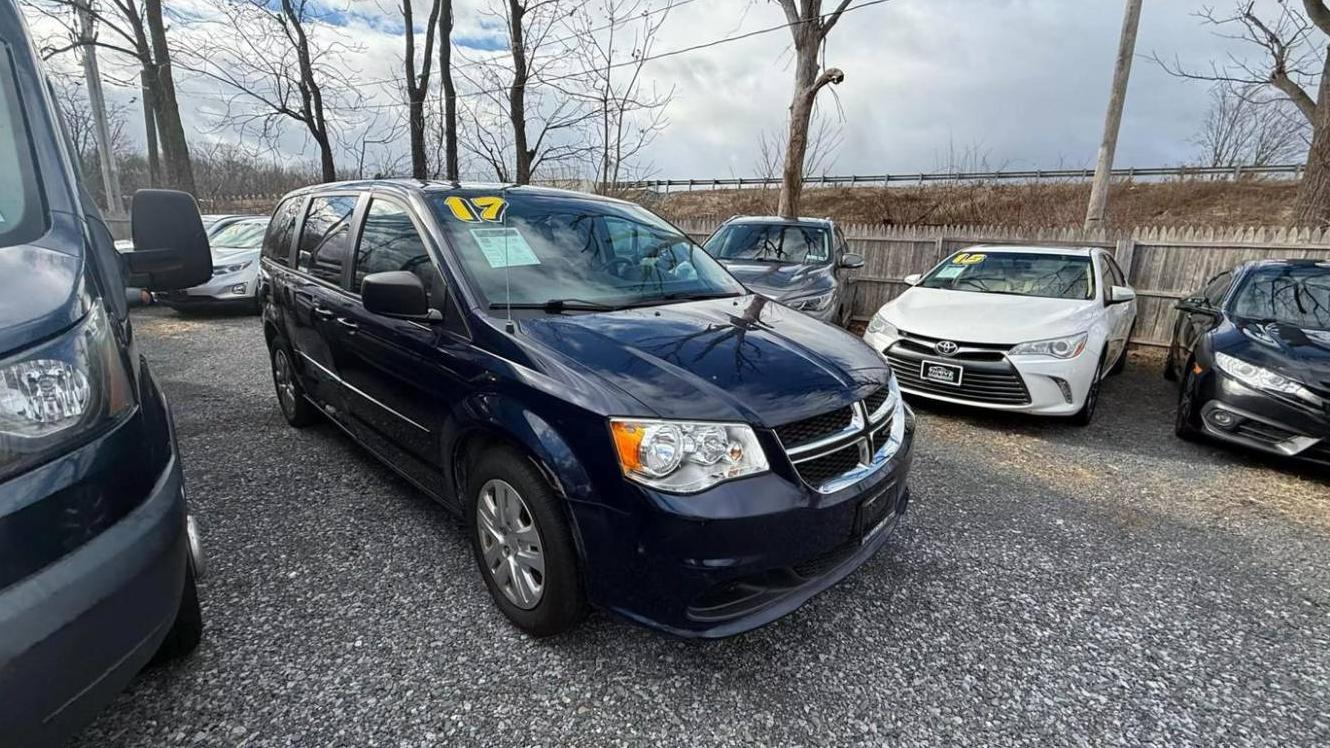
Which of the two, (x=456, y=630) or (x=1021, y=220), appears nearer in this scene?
(x=456, y=630)

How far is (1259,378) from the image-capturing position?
3924 mm

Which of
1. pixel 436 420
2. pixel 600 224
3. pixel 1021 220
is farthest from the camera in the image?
pixel 1021 220

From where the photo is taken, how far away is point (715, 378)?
2.02m

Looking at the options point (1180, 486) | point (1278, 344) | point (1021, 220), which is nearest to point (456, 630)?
point (1180, 486)

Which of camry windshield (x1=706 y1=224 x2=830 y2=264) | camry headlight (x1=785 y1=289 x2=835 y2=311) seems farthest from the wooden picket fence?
camry headlight (x1=785 y1=289 x2=835 y2=311)

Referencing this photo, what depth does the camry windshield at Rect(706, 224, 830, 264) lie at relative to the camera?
735 cm

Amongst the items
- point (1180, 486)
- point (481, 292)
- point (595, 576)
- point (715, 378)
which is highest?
point (481, 292)

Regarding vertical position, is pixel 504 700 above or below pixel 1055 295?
below

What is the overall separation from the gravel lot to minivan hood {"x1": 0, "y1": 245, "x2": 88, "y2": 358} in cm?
130

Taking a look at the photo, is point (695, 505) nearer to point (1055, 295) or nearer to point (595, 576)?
point (595, 576)

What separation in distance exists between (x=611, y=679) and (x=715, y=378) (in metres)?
1.11

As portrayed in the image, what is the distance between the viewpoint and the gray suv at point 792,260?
624 centimetres

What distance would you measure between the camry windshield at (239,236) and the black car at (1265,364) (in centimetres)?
1176

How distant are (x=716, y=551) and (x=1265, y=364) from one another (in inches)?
175
